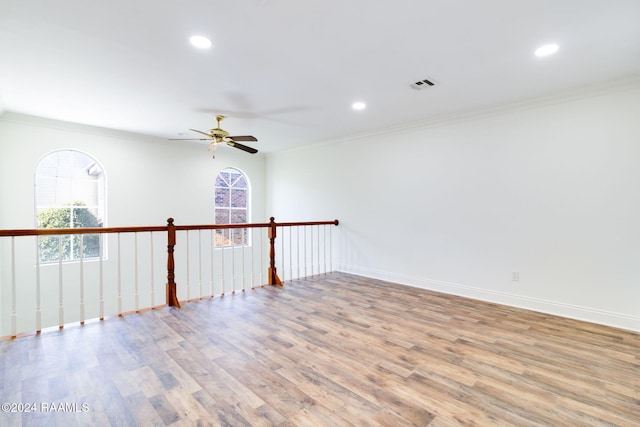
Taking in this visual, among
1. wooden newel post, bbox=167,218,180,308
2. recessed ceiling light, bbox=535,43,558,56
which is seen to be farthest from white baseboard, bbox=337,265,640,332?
wooden newel post, bbox=167,218,180,308

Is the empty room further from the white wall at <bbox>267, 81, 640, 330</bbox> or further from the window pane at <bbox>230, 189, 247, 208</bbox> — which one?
the window pane at <bbox>230, 189, 247, 208</bbox>

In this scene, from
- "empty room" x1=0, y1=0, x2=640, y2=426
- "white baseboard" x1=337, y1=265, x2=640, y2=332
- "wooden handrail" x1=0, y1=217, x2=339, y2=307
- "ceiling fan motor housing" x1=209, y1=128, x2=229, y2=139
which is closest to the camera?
"empty room" x1=0, y1=0, x2=640, y2=426

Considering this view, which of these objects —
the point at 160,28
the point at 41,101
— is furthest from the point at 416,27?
the point at 41,101

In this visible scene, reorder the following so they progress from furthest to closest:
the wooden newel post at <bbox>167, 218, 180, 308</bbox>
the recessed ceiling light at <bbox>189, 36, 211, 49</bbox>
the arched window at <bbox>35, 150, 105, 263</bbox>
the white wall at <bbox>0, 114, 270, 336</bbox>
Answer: the arched window at <bbox>35, 150, 105, 263</bbox>
the white wall at <bbox>0, 114, 270, 336</bbox>
the wooden newel post at <bbox>167, 218, 180, 308</bbox>
the recessed ceiling light at <bbox>189, 36, 211, 49</bbox>

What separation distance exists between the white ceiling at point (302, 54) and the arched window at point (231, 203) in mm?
2786

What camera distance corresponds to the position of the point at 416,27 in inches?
88.3

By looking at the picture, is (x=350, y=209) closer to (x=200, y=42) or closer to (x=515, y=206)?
(x=515, y=206)

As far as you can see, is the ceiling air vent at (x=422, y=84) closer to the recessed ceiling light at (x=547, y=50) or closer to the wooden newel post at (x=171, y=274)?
the recessed ceiling light at (x=547, y=50)

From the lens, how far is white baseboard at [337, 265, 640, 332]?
3.08 m

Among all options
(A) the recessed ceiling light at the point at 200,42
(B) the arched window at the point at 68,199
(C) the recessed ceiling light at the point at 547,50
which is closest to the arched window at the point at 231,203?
(B) the arched window at the point at 68,199

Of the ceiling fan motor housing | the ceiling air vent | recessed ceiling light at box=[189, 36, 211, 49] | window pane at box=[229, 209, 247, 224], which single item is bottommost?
window pane at box=[229, 209, 247, 224]

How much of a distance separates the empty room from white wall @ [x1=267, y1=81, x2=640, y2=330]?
24 millimetres

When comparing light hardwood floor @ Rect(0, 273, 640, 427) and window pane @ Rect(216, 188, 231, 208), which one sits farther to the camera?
window pane @ Rect(216, 188, 231, 208)

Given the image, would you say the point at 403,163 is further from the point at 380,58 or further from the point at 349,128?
the point at 380,58
